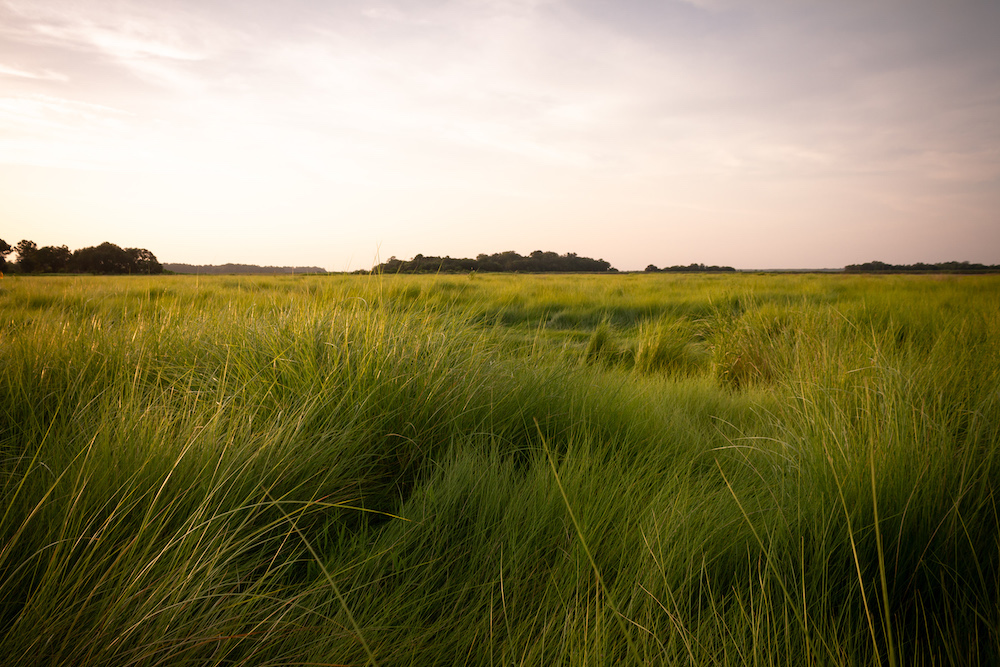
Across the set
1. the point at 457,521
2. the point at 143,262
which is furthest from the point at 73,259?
the point at 457,521

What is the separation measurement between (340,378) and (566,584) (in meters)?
1.20

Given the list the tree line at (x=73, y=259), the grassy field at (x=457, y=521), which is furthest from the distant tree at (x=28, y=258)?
the grassy field at (x=457, y=521)

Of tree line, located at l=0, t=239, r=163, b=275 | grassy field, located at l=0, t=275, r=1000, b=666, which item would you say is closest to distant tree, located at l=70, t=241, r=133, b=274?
tree line, located at l=0, t=239, r=163, b=275

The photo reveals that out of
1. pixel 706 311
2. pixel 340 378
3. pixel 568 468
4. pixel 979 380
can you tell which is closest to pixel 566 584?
pixel 568 468

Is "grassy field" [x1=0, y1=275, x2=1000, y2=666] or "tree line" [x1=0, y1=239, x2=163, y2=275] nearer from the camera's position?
"grassy field" [x1=0, y1=275, x2=1000, y2=666]

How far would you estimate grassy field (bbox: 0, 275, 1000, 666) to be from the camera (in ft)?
3.02

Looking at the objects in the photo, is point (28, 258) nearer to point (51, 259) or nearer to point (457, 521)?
point (51, 259)

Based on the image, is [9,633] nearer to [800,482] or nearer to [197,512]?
[197,512]

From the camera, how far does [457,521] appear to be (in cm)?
139

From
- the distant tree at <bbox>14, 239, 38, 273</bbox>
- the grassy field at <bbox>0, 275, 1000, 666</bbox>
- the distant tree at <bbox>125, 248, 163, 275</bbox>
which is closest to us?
the grassy field at <bbox>0, 275, 1000, 666</bbox>

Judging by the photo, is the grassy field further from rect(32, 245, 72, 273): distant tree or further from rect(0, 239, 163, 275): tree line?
rect(32, 245, 72, 273): distant tree

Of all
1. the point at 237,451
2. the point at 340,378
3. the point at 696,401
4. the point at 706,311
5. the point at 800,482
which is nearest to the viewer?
the point at 237,451

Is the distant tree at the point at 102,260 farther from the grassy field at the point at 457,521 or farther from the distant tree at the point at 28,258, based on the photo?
the grassy field at the point at 457,521

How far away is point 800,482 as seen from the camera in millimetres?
1500
